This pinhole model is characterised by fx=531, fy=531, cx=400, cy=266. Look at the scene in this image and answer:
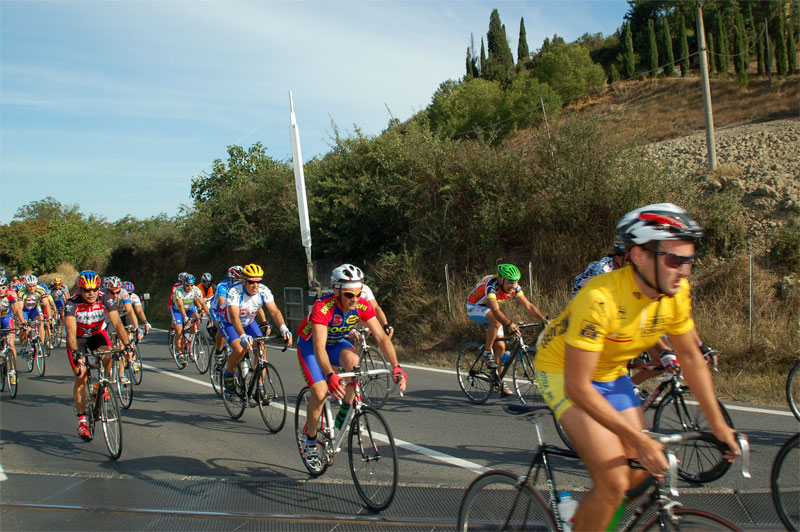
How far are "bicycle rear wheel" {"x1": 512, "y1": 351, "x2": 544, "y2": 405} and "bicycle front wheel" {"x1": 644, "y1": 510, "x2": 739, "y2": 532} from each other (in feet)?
15.2

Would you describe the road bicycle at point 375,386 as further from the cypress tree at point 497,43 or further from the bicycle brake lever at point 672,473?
the cypress tree at point 497,43

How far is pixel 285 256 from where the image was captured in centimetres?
2333

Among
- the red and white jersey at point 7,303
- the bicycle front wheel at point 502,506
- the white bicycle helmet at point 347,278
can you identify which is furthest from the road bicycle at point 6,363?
the bicycle front wheel at point 502,506

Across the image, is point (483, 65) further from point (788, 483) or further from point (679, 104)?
point (788, 483)

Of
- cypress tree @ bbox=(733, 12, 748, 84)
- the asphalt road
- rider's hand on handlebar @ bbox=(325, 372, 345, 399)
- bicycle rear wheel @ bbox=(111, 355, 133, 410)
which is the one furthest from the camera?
cypress tree @ bbox=(733, 12, 748, 84)

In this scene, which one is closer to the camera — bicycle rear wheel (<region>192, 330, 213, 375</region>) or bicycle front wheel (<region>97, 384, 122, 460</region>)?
bicycle front wheel (<region>97, 384, 122, 460</region>)

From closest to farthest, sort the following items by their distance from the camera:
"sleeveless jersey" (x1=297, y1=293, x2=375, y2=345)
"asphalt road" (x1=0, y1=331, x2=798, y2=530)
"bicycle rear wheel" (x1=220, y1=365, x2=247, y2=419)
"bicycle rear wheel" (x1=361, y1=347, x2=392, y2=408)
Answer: "asphalt road" (x1=0, y1=331, x2=798, y2=530), "sleeveless jersey" (x1=297, y1=293, x2=375, y2=345), "bicycle rear wheel" (x1=220, y1=365, x2=247, y2=419), "bicycle rear wheel" (x1=361, y1=347, x2=392, y2=408)

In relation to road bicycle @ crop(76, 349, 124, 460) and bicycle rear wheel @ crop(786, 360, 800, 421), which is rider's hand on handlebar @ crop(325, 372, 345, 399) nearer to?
road bicycle @ crop(76, 349, 124, 460)

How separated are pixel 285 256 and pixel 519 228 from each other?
40.0 ft

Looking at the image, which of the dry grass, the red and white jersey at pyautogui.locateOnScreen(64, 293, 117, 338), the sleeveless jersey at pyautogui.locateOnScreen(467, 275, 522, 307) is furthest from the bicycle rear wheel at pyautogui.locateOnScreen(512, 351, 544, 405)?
the dry grass

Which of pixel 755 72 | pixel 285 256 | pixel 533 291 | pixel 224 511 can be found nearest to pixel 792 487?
pixel 224 511

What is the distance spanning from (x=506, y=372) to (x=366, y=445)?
10.2 ft

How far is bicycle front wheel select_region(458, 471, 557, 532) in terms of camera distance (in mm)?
2797

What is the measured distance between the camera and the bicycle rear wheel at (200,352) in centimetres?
1135
